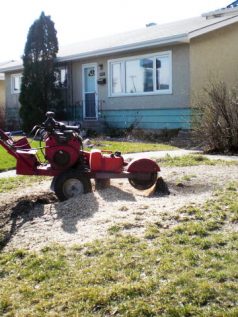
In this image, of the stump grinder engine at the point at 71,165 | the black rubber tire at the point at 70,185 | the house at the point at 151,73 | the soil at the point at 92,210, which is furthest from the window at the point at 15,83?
the black rubber tire at the point at 70,185

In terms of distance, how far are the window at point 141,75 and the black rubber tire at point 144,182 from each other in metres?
10.9

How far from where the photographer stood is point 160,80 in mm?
18484

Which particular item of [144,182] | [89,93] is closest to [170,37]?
[89,93]

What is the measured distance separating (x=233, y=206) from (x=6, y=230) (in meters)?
2.70

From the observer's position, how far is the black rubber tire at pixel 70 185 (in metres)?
7.42

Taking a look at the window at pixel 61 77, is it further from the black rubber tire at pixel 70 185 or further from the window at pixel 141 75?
the black rubber tire at pixel 70 185

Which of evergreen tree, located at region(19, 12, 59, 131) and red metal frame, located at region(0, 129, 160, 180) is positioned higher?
evergreen tree, located at region(19, 12, 59, 131)

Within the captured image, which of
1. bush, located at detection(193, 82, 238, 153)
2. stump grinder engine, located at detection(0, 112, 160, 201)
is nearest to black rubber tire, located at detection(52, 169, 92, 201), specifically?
stump grinder engine, located at detection(0, 112, 160, 201)

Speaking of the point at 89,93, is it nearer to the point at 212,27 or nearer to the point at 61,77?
the point at 61,77

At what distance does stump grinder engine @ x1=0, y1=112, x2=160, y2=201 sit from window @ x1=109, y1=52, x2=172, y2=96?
10.9 metres

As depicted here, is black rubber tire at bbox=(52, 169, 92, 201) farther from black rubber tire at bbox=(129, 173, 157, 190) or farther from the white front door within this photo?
the white front door

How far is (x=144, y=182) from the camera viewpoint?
757cm

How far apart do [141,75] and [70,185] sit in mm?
12214

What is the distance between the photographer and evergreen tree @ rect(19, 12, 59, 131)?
67.6ft
